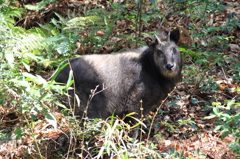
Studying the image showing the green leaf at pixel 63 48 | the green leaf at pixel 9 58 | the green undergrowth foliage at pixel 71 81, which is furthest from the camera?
the green leaf at pixel 63 48

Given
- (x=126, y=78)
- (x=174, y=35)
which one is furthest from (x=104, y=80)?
(x=174, y=35)

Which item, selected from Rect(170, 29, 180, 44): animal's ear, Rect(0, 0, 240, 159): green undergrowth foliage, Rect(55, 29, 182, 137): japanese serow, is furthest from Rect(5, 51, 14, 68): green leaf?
Rect(170, 29, 180, 44): animal's ear

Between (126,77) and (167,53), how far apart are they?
Result: 0.88m

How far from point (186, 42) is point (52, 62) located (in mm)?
3189

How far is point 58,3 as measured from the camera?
10.0 meters

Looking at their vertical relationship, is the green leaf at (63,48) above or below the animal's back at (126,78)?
above

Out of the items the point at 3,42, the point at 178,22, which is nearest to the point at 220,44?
the point at 178,22

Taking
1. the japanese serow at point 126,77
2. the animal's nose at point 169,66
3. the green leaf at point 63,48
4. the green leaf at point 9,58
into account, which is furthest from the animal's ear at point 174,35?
the green leaf at point 9,58

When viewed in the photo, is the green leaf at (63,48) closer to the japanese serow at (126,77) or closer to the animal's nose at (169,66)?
the japanese serow at (126,77)

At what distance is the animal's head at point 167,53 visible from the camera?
555 centimetres

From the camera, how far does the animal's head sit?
555 centimetres

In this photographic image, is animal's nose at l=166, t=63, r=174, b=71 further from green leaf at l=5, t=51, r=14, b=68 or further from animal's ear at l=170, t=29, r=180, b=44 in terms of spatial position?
green leaf at l=5, t=51, r=14, b=68

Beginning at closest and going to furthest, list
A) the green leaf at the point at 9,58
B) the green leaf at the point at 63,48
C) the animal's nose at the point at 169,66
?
the green leaf at the point at 9,58, the animal's nose at the point at 169,66, the green leaf at the point at 63,48

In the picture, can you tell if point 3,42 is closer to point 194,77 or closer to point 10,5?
point 194,77
